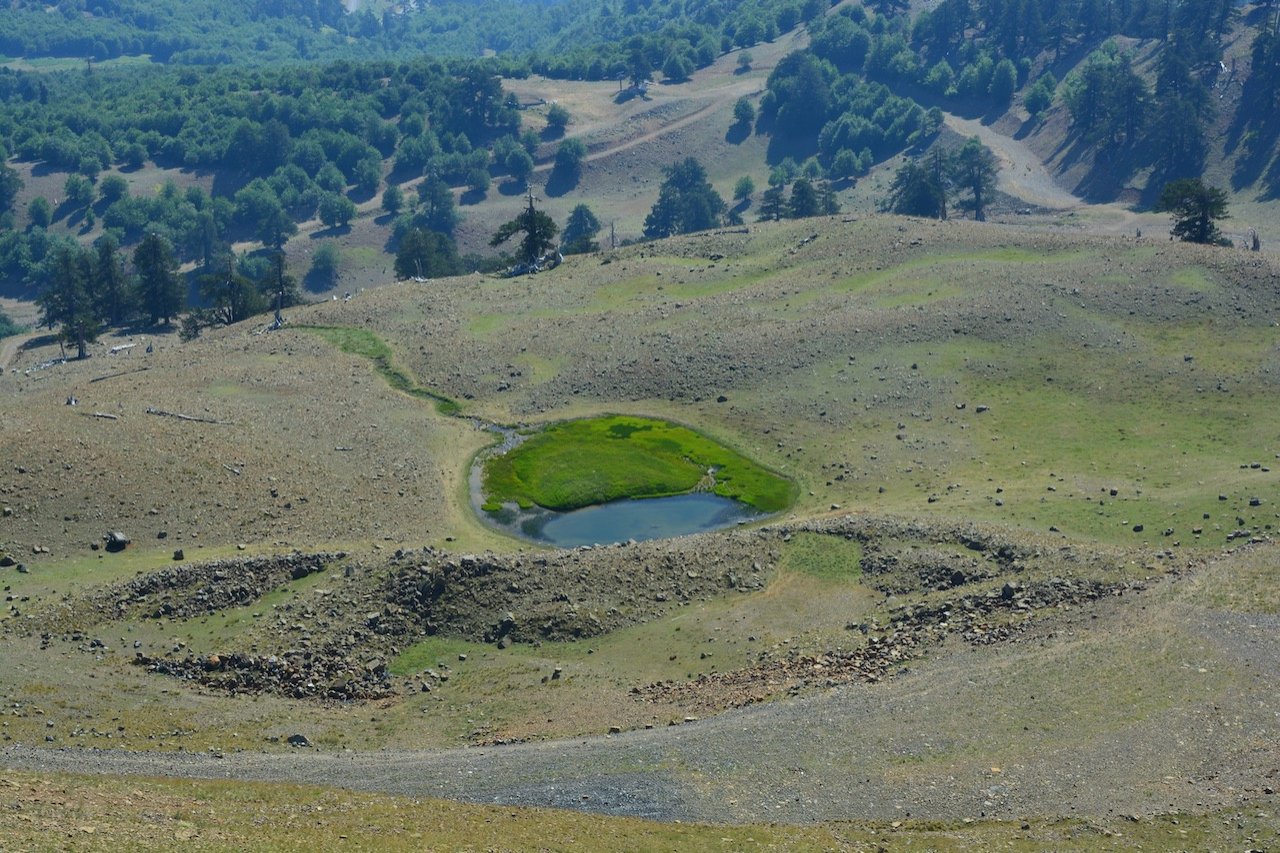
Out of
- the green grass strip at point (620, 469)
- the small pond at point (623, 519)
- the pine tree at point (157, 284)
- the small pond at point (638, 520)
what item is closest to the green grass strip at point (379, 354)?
the green grass strip at point (620, 469)

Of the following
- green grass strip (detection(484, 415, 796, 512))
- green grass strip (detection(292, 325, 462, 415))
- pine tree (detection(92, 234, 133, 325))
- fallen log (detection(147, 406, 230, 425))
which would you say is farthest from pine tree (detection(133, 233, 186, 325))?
green grass strip (detection(484, 415, 796, 512))

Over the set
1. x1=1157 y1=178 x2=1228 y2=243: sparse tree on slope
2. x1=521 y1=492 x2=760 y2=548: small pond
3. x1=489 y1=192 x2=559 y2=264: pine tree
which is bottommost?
x1=521 y1=492 x2=760 y2=548: small pond

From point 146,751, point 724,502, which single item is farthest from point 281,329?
point 146,751

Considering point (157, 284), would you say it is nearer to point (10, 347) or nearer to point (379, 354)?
point (10, 347)

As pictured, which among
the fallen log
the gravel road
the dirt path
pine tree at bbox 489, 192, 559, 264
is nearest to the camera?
the gravel road

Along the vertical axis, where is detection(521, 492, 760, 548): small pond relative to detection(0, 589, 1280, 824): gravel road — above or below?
below

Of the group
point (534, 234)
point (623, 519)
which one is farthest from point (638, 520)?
point (534, 234)

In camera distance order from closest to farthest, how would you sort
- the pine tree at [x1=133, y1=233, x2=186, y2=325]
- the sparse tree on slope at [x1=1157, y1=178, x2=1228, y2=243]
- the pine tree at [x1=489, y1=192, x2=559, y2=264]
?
the sparse tree on slope at [x1=1157, y1=178, x2=1228, y2=243] < the pine tree at [x1=489, y1=192, x2=559, y2=264] < the pine tree at [x1=133, y1=233, x2=186, y2=325]

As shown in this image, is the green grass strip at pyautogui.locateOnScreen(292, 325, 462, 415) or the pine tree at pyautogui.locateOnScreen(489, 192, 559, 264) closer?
the green grass strip at pyautogui.locateOnScreen(292, 325, 462, 415)

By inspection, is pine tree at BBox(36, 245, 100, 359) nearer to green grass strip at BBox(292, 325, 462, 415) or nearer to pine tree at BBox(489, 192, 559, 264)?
green grass strip at BBox(292, 325, 462, 415)
